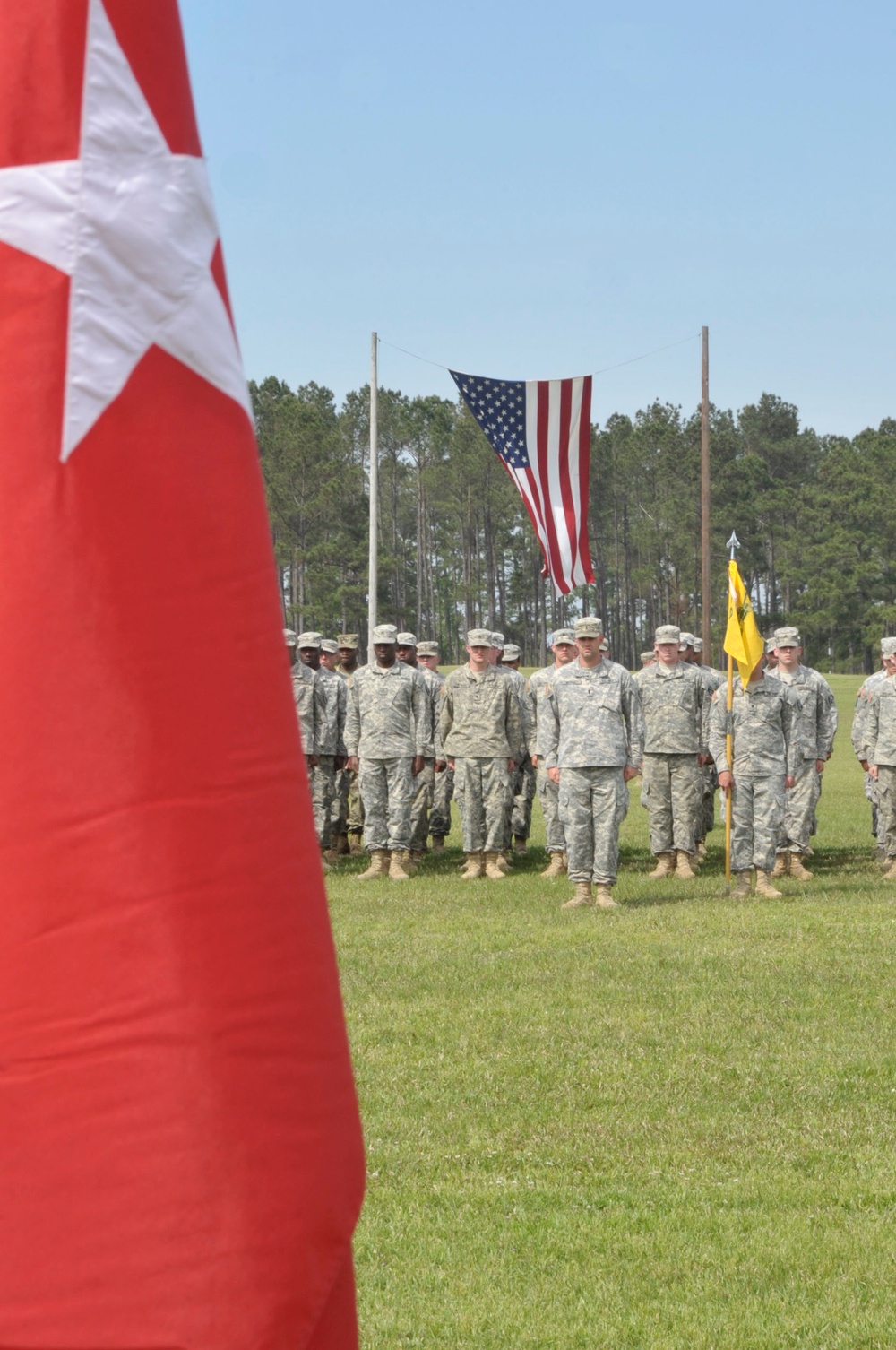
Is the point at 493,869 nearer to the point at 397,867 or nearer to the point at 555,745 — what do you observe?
the point at 397,867

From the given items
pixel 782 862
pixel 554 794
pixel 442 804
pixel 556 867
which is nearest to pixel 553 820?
pixel 554 794

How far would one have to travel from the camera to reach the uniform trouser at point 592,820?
1268cm

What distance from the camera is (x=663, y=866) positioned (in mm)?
14914

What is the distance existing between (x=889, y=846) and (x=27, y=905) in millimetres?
13927

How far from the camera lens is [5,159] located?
208cm

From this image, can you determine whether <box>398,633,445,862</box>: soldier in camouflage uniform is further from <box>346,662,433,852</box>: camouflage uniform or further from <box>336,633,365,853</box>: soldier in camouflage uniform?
<box>336,633,365,853</box>: soldier in camouflage uniform

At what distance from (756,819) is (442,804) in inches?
211

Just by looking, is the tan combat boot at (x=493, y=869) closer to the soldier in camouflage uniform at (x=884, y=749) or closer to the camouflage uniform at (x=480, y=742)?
the camouflage uniform at (x=480, y=742)

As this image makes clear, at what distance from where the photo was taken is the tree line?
7794cm

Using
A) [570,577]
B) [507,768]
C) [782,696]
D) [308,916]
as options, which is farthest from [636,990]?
[570,577]

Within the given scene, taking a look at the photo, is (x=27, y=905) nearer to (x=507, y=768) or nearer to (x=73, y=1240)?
(x=73, y=1240)

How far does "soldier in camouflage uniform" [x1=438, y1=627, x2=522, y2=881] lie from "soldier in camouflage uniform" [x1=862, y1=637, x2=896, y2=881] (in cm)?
347

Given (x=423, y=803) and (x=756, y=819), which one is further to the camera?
(x=423, y=803)

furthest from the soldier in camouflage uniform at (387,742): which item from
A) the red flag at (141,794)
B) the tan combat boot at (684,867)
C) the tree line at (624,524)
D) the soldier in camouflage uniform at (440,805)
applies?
the tree line at (624,524)
